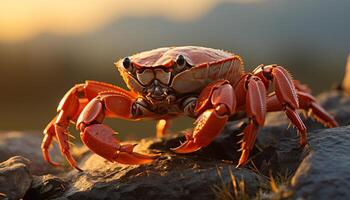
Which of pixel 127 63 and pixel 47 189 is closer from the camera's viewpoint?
pixel 47 189

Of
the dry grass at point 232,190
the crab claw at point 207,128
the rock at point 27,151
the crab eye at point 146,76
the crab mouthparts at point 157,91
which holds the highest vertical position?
the crab eye at point 146,76

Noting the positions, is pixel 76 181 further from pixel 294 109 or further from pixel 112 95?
pixel 294 109

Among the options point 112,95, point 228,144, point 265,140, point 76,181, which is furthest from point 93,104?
point 265,140

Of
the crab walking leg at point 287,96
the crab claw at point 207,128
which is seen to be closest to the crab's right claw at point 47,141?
the crab claw at point 207,128

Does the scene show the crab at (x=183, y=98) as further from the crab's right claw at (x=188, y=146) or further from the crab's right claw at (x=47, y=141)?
the crab's right claw at (x=47, y=141)

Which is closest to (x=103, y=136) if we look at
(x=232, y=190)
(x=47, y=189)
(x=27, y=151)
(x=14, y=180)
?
(x=47, y=189)

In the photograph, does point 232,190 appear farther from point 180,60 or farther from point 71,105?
point 71,105
